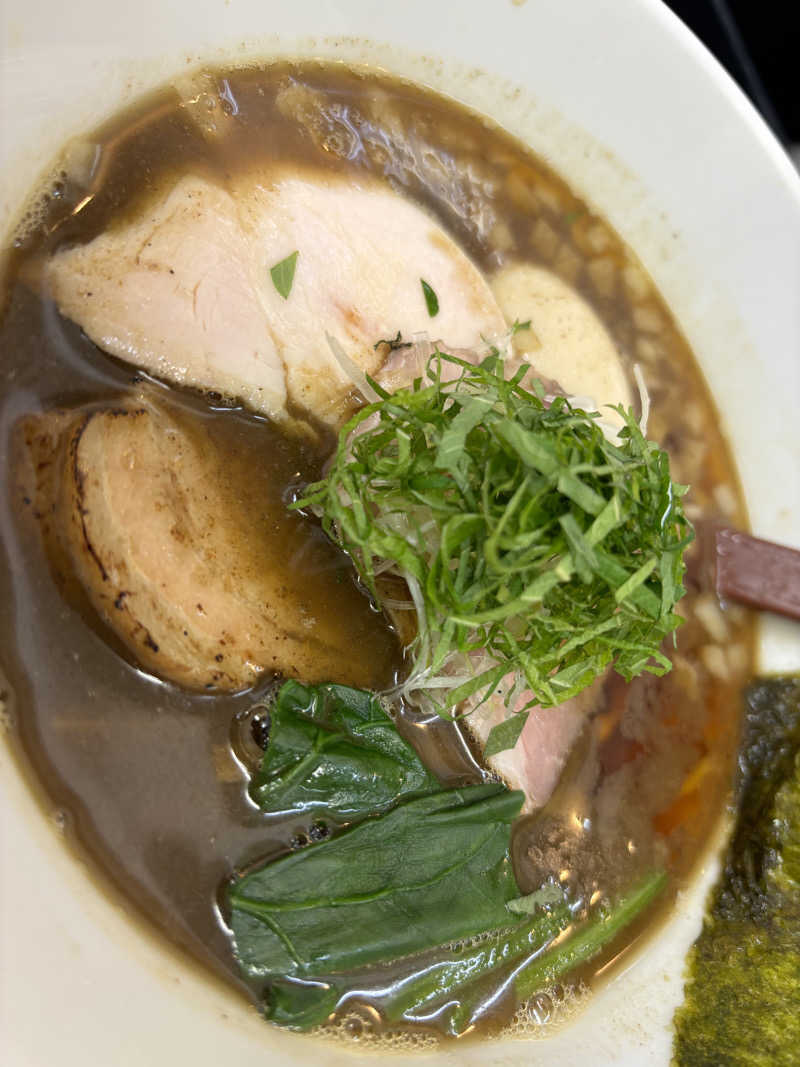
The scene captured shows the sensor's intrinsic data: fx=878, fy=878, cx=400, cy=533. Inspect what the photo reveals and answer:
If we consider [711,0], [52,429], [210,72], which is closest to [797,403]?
[711,0]

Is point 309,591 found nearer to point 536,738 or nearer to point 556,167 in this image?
point 536,738

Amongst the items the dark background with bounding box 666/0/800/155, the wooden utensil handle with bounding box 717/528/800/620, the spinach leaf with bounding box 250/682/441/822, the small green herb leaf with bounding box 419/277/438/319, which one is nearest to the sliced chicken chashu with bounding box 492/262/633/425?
the small green herb leaf with bounding box 419/277/438/319

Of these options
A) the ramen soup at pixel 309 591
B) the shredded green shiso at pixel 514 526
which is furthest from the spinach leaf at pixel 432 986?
the shredded green shiso at pixel 514 526

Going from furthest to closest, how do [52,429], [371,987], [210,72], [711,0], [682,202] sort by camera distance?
[711,0]
[682,202]
[210,72]
[371,987]
[52,429]

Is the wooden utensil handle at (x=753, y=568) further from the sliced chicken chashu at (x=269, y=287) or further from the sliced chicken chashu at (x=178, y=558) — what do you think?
the sliced chicken chashu at (x=178, y=558)

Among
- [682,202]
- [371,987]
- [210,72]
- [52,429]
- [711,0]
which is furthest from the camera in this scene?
[711,0]

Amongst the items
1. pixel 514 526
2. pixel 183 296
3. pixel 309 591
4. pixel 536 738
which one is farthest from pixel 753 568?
pixel 183 296

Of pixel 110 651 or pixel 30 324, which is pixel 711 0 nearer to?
pixel 30 324
